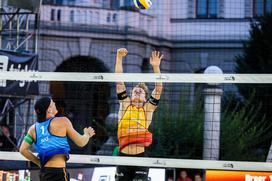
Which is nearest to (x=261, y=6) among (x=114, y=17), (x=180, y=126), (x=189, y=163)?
(x=114, y=17)

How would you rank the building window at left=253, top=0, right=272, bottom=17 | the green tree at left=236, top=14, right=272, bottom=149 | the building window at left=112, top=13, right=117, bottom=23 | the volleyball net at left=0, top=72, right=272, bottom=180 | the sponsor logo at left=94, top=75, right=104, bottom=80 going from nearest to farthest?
the sponsor logo at left=94, top=75, right=104, bottom=80 < the volleyball net at left=0, top=72, right=272, bottom=180 < the green tree at left=236, top=14, right=272, bottom=149 < the building window at left=112, top=13, right=117, bottom=23 < the building window at left=253, top=0, right=272, bottom=17

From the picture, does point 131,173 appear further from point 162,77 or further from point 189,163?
point 162,77

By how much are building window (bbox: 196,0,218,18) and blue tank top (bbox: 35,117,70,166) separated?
19.8 metres

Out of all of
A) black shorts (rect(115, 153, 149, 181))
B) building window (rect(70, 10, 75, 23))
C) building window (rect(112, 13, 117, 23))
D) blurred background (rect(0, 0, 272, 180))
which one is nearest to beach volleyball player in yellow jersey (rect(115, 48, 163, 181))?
black shorts (rect(115, 153, 149, 181))

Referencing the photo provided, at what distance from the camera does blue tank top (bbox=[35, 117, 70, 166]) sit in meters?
7.45

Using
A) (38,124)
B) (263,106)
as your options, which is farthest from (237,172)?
(263,106)

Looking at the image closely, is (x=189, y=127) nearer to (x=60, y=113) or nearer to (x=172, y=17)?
(x=60, y=113)

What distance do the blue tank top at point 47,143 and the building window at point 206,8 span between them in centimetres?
1982

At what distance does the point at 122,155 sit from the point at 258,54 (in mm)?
13879

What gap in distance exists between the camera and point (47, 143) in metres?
7.46

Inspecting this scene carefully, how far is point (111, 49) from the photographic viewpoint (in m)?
25.2

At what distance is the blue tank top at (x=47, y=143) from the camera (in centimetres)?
745

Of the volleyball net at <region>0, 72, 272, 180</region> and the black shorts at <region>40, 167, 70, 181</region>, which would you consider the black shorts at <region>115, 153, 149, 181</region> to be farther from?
the volleyball net at <region>0, 72, 272, 180</region>

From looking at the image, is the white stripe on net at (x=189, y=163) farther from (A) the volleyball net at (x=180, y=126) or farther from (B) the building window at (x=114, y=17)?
(B) the building window at (x=114, y=17)
